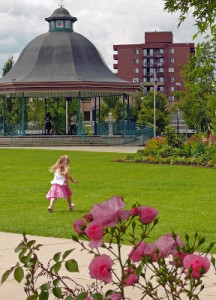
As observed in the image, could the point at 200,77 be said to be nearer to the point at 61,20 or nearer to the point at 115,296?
the point at 61,20

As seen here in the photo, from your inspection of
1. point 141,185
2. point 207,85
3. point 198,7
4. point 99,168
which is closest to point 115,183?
point 141,185

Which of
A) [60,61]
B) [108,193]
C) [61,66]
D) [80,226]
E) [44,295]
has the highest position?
[60,61]

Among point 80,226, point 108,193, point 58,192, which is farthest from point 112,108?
point 80,226

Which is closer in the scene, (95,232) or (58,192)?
(95,232)

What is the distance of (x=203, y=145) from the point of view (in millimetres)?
30250

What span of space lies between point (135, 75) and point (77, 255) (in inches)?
5523

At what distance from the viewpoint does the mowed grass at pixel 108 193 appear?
11984mm

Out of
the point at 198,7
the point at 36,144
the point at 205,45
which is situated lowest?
the point at 36,144

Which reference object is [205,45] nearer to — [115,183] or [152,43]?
[115,183]

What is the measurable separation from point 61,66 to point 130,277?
161 feet

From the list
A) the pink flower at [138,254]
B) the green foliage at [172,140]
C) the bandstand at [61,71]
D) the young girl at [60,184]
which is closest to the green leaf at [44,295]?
the pink flower at [138,254]

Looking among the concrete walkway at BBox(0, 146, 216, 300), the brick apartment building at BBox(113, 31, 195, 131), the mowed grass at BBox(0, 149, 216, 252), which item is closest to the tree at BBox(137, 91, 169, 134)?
the mowed grass at BBox(0, 149, 216, 252)

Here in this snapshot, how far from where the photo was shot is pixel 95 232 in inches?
132

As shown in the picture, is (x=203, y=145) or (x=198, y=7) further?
(x=203, y=145)
